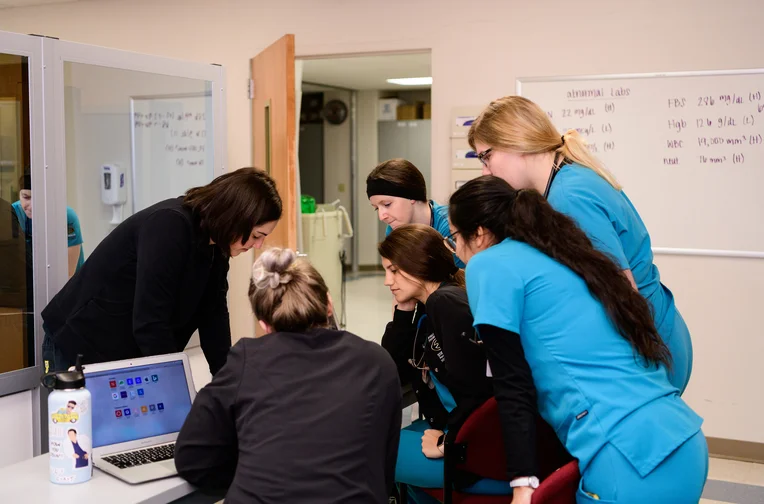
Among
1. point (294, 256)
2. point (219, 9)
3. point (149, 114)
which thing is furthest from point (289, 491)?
point (219, 9)

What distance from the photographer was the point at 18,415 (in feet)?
7.86

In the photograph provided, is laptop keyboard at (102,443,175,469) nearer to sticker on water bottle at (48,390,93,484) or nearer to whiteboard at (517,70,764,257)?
sticker on water bottle at (48,390,93,484)

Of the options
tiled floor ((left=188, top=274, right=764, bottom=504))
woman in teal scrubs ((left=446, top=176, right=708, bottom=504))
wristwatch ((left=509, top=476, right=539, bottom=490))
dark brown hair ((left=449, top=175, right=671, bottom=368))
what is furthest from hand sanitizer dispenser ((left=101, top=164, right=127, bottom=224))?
wristwatch ((left=509, top=476, right=539, bottom=490))

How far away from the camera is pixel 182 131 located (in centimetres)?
330

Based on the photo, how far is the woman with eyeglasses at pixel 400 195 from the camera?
2711 mm

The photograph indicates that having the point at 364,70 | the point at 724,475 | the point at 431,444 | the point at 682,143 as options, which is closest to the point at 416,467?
the point at 431,444

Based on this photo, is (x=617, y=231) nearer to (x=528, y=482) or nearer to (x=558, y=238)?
(x=558, y=238)

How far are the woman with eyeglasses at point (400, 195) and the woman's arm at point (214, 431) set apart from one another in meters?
1.26

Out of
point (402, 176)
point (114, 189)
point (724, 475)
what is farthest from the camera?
point (724, 475)

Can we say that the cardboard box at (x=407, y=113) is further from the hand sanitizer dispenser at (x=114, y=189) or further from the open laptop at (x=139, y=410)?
the open laptop at (x=139, y=410)

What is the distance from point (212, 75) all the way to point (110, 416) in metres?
1.78

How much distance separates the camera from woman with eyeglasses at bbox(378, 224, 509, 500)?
1.93 meters

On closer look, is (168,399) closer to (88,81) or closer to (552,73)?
(88,81)

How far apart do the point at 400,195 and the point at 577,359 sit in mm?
1299
